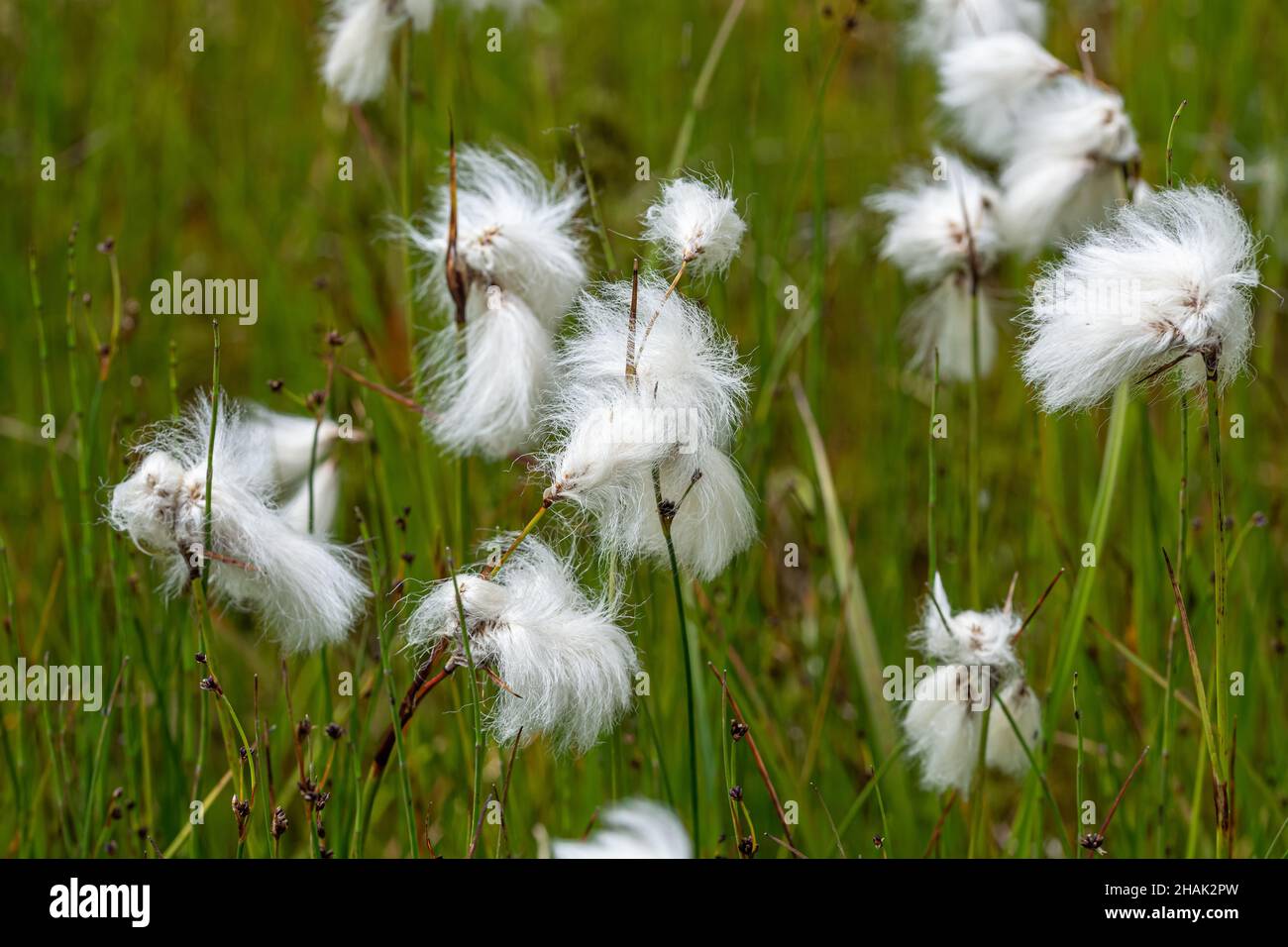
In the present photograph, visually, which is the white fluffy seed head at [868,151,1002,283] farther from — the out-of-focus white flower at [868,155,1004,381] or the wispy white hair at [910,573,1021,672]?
the wispy white hair at [910,573,1021,672]

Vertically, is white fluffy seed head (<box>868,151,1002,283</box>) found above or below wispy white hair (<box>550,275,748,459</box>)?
above

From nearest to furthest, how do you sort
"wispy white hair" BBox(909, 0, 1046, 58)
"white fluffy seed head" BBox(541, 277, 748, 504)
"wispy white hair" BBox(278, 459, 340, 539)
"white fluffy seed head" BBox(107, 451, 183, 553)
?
"white fluffy seed head" BBox(541, 277, 748, 504) < "white fluffy seed head" BBox(107, 451, 183, 553) < "wispy white hair" BBox(278, 459, 340, 539) < "wispy white hair" BBox(909, 0, 1046, 58)

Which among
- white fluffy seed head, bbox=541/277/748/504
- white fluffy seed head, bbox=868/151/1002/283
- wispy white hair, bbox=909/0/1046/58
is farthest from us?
wispy white hair, bbox=909/0/1046/58

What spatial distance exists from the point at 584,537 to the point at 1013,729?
66 cm

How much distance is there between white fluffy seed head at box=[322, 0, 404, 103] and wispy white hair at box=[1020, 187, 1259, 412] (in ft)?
4.19

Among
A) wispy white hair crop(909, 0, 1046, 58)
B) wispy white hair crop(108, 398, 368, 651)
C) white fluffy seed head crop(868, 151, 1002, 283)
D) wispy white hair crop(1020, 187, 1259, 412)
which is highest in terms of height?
wispy white hair crop(909, 0, 1046, 58)

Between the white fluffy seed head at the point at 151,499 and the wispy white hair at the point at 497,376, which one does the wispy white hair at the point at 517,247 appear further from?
the white fluffy seed head at the point at 151,499

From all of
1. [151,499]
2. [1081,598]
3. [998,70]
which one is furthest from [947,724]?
[998,70]

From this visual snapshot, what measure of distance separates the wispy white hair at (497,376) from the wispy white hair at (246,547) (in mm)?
248

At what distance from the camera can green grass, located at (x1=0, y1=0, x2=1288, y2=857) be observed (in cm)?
184

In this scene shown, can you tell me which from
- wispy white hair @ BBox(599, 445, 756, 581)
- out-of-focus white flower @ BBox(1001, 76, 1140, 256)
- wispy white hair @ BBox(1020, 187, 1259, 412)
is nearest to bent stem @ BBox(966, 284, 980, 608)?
out-of-focus white flower @ BBox(1001, 76, 1140, 256)
